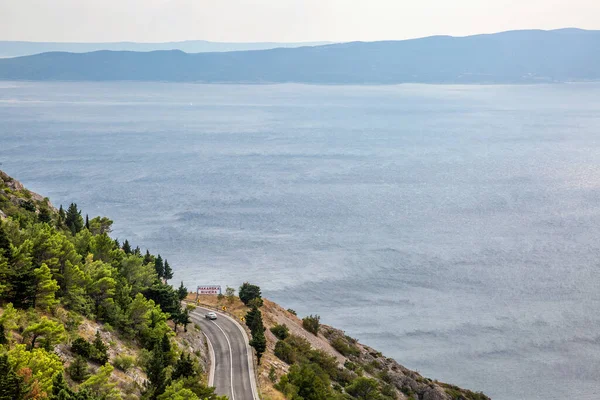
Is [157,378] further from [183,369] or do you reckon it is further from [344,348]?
[344,348]

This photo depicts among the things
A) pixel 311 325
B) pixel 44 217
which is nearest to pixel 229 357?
pixel 311 325

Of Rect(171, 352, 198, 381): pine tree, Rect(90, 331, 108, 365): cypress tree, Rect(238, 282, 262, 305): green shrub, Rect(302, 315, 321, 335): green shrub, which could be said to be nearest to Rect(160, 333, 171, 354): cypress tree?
Rect(171, 352, 198, 381): pine tree

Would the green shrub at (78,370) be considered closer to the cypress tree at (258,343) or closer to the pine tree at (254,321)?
the cypress tree at (258,343)

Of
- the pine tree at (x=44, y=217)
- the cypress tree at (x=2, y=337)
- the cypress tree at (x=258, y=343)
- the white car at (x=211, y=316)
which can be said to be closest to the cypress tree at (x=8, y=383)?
the cypress tree at (x=2, y=337)

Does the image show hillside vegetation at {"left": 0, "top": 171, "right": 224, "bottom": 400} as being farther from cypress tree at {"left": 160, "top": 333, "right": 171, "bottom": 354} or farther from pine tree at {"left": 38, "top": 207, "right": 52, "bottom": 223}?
pine tree at {"left": 38, "top": 207, "right": 52, "bottom": 223}

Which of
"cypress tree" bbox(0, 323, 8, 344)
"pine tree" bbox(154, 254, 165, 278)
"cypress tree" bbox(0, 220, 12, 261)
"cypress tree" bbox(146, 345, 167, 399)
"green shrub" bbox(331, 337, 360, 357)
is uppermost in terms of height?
"cypress tree" bbox(0, 220, 12, 261)

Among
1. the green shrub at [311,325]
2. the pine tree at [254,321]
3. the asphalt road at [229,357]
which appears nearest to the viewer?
the asphalt road at [229,357]
